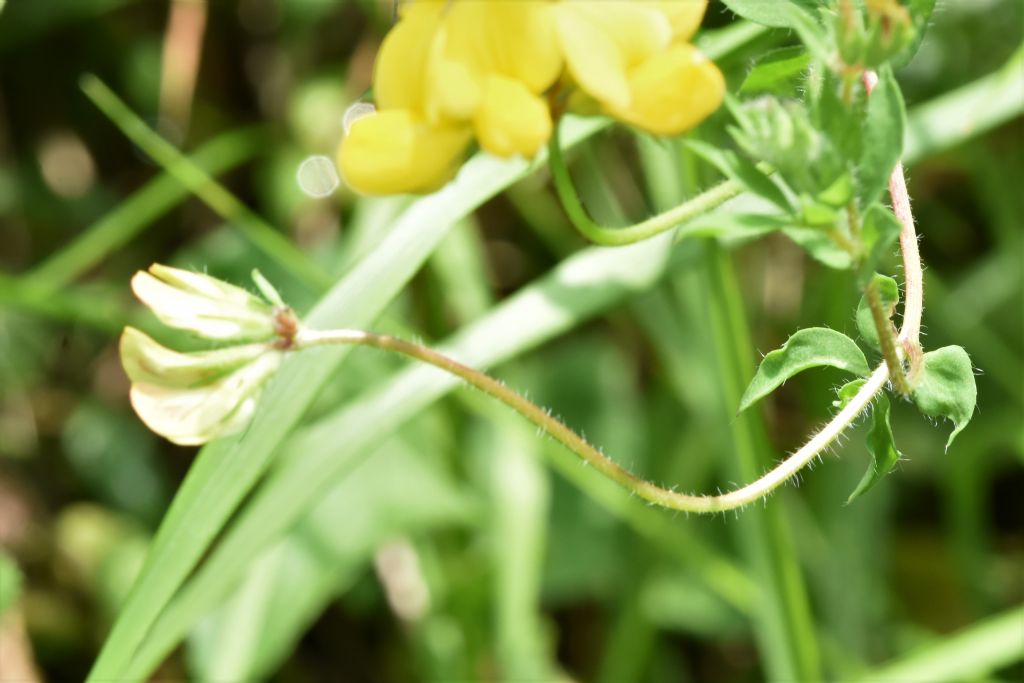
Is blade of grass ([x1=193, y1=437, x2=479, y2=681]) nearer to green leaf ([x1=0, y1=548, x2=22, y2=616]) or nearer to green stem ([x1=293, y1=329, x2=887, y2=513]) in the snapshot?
green leaf ([x1=0, y1=548, x2=22, y2=616])

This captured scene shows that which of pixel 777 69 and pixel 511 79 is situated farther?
pixel 777 69

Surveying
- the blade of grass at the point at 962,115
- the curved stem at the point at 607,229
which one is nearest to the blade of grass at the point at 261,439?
the curved stem at the point at 607,229

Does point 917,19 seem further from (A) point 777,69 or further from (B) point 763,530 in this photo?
(B) point 763,530

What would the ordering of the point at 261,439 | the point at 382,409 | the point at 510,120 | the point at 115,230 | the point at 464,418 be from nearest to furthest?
the point at 510,120 < the point at 261,439 < the point at 382,409 < the point at 115,230 < the point at 464,418

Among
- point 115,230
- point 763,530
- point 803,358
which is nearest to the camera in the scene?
point 803,358

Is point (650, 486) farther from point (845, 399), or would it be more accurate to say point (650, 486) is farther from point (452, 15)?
point (452, 15)

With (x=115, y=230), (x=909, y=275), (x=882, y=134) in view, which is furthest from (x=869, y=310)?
(x=115, y=230)
